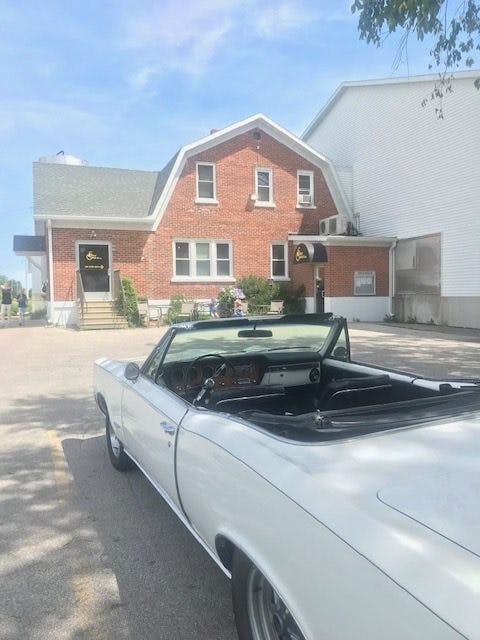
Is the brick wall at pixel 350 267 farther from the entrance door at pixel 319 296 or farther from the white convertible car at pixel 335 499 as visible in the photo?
the white convertible car at pixel 335 499

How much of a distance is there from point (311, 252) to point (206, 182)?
5087mm

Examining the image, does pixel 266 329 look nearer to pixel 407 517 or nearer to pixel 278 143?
pixel 407 517

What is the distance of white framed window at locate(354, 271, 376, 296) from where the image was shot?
21703mm

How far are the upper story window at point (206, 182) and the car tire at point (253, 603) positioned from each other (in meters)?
20.2

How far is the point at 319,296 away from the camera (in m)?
21.8

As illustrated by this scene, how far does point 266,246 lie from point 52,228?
8.34 m

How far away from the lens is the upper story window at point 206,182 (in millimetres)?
21484

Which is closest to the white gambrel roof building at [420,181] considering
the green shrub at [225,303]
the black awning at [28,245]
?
the green shrub at [225,303]

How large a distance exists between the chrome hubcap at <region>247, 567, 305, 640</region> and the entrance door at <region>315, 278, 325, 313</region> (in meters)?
19.7

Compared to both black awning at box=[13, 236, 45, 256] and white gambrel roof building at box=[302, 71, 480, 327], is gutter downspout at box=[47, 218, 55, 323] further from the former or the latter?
white gambrel roof building at box=[302, 71, 480, 327]

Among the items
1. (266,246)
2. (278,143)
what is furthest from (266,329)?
(278,143)

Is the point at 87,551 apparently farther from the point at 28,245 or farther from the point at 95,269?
the point at 28,245

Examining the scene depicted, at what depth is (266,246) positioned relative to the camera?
22359 mm

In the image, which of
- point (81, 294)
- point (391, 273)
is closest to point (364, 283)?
point (391, 273)
